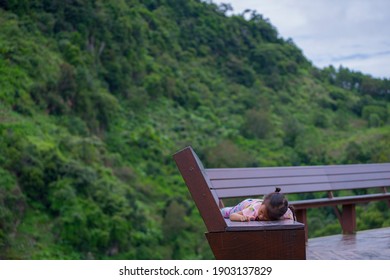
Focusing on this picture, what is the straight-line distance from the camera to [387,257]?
4238 millimetres

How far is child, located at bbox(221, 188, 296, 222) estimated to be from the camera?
3.53 m

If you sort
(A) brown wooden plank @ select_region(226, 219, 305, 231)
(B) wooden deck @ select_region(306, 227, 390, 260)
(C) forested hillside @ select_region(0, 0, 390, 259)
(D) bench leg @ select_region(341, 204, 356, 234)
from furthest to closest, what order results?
(C) forested hillside @ select_region(0, 0, 390, 259) < (D) bench leg @ select_region(341, 204, 356, 234) < (B) wooden deck @ select_region(306, 227, 390, 260) < (A) brown wooden plank @ select_region(226, 219, 305, 231)

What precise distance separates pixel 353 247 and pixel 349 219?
1.05 metres

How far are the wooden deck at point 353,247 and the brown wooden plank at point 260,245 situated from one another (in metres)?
1.09

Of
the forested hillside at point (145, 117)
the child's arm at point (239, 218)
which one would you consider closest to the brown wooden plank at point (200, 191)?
the child's arm at point (239, 218)

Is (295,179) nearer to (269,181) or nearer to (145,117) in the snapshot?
(269,181)

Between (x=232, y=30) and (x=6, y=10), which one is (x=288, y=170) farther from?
(x=232, y=30)

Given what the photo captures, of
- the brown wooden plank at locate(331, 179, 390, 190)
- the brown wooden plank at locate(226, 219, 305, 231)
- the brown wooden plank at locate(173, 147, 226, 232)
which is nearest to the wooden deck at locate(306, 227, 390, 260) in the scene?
the brown wooden plank at locate(331, 179, 390, 190)

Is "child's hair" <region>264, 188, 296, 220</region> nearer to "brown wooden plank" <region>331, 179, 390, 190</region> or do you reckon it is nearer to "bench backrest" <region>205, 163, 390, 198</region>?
"bench backrest" <region>205, 163, 390, 198</region>

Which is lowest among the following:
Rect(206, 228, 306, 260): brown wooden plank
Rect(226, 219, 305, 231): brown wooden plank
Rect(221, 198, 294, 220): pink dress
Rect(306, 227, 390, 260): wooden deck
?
Rect(306, 227, 390, 260): wooden deck

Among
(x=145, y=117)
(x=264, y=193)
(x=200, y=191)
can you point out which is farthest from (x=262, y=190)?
(x=145, y=117)

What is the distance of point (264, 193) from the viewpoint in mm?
4809

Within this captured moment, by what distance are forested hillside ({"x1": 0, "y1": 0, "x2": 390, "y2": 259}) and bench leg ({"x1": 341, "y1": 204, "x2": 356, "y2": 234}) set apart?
15.3m

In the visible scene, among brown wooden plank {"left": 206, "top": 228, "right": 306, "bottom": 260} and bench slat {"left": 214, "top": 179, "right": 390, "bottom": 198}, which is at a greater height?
bench slat {"left": 214, "top": 179, "right": 390, "bottom": 198}
